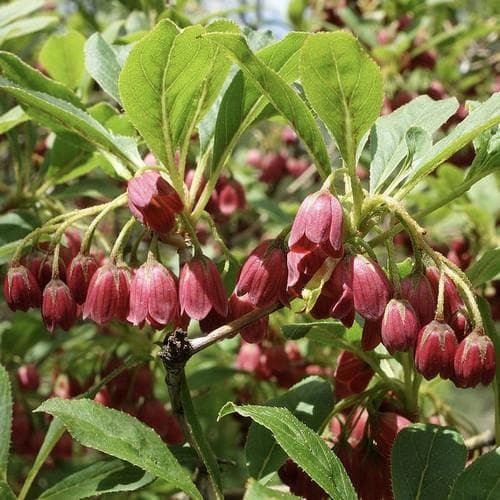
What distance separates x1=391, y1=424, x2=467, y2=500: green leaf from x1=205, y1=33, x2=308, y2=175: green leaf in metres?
0.64

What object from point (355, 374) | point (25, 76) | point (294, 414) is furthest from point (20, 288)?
point (355, 374)

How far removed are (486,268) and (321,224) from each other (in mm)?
503

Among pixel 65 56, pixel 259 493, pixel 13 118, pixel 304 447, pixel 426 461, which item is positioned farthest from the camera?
pixel 65 56

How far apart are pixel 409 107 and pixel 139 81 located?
627mm

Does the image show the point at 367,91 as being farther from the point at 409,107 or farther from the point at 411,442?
the point at 411,442

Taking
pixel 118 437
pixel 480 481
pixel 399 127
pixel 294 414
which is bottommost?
pixel 294 414

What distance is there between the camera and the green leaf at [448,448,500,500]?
1.36 meters

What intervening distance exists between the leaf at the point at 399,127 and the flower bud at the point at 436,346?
34 cm

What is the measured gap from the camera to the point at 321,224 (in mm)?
1317

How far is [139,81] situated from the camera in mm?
1449

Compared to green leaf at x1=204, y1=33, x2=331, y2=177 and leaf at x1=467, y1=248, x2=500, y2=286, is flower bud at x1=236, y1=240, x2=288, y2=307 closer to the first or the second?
green leaf at x1=204, y1=33, x2=331, y2=177

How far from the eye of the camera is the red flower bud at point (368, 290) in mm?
1353

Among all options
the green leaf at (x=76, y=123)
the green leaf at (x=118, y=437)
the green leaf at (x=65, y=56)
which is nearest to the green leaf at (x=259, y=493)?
the green leaf at (x=118, y=437)

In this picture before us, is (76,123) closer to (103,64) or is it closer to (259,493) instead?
(103,64)
